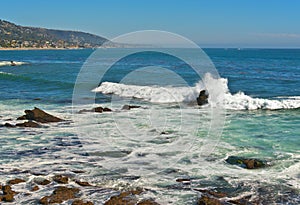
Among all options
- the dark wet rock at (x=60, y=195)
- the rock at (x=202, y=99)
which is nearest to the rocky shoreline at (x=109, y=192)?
the dark wet rock at (x=60, y=195)

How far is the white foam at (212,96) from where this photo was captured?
88.9 feet

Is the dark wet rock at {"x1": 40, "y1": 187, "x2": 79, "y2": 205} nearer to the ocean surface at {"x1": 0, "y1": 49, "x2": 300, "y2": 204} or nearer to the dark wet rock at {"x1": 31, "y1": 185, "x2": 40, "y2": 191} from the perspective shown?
the ocean surface at {"x1": 0, "y1": 49, "x2": 300, "y2": 204}

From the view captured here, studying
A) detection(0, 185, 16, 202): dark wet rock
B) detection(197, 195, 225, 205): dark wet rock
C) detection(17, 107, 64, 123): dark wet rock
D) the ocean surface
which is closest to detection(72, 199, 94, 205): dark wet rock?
the ocean surface

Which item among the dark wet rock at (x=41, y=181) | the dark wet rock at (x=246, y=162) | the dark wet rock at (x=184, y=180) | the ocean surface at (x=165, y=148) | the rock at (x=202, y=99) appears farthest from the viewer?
the rock at (x=202, y=99)

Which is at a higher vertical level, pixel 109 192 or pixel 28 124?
pixel 28 124

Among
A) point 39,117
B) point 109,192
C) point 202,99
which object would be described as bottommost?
point 109,192

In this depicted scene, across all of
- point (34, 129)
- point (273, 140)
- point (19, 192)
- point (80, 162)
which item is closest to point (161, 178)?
point (80, 162)

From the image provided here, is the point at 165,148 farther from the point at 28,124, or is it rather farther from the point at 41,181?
the point at 28,124

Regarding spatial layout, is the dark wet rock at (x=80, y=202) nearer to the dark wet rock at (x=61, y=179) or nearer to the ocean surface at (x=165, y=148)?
the ocean surface at (x=165, y=148)

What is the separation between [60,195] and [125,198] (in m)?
1.72

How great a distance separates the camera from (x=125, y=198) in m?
10.6

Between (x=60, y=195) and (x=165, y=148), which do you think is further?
(x=165, y=148)

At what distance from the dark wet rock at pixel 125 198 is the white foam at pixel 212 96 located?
667 inches

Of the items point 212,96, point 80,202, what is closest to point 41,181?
point 80,202
